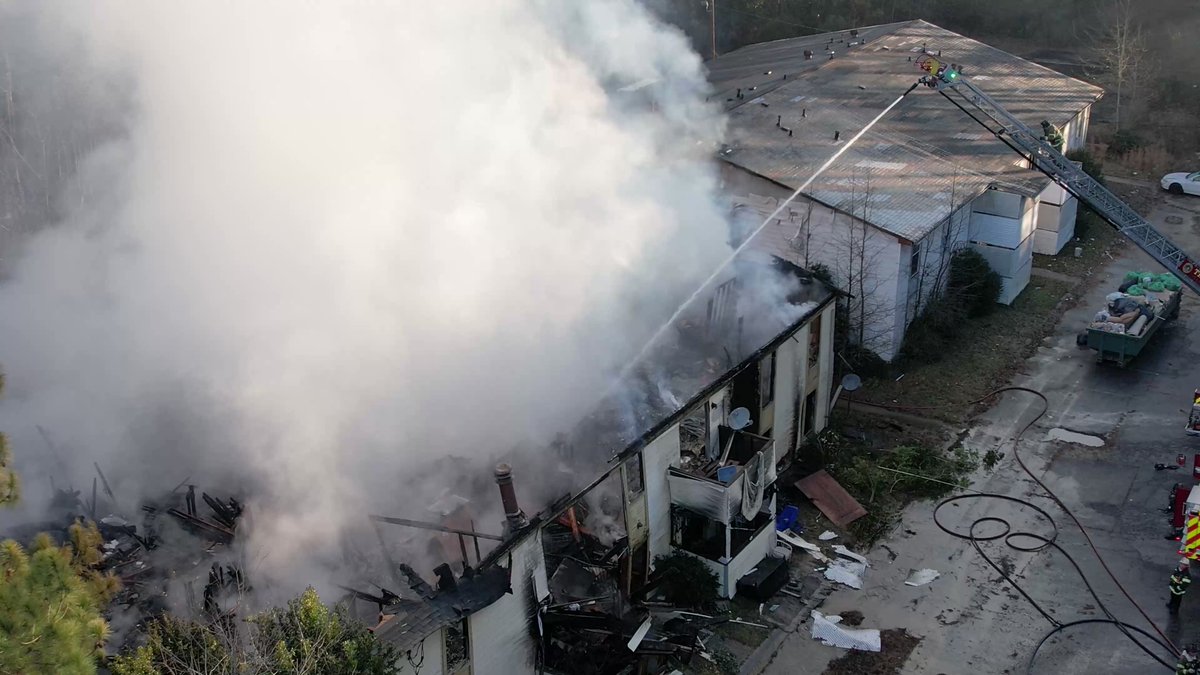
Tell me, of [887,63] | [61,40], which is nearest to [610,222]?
[61,40]

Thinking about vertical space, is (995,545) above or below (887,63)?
below

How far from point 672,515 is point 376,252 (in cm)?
538

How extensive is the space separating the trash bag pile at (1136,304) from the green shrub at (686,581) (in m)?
10.3

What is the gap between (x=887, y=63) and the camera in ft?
94.2

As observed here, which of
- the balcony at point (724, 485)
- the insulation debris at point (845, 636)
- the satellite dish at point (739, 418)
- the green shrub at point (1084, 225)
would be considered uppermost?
the satellite dish at point (739, 418)

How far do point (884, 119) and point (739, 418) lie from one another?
1281cm

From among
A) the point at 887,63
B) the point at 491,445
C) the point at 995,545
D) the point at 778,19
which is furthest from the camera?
the point at 778,19

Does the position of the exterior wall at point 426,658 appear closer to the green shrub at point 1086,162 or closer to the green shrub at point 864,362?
the green shrub at point 864,362

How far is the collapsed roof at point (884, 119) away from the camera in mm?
20547

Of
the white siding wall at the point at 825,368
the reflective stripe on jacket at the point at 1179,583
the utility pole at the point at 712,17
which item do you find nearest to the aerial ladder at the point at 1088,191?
the white siding wall at the point at 825,368

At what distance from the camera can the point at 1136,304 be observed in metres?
19.6

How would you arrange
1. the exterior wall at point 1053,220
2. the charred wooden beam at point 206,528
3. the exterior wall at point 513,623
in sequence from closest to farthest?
the exterior wall at point 513,623, the charred wooden beam at point 206,528, the exterior wall at point 1053,220

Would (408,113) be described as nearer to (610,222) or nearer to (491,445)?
(610,222)

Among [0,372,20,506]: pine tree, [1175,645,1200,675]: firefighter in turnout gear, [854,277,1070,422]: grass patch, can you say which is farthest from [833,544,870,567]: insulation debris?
[0,372,20,506]: pine tree
